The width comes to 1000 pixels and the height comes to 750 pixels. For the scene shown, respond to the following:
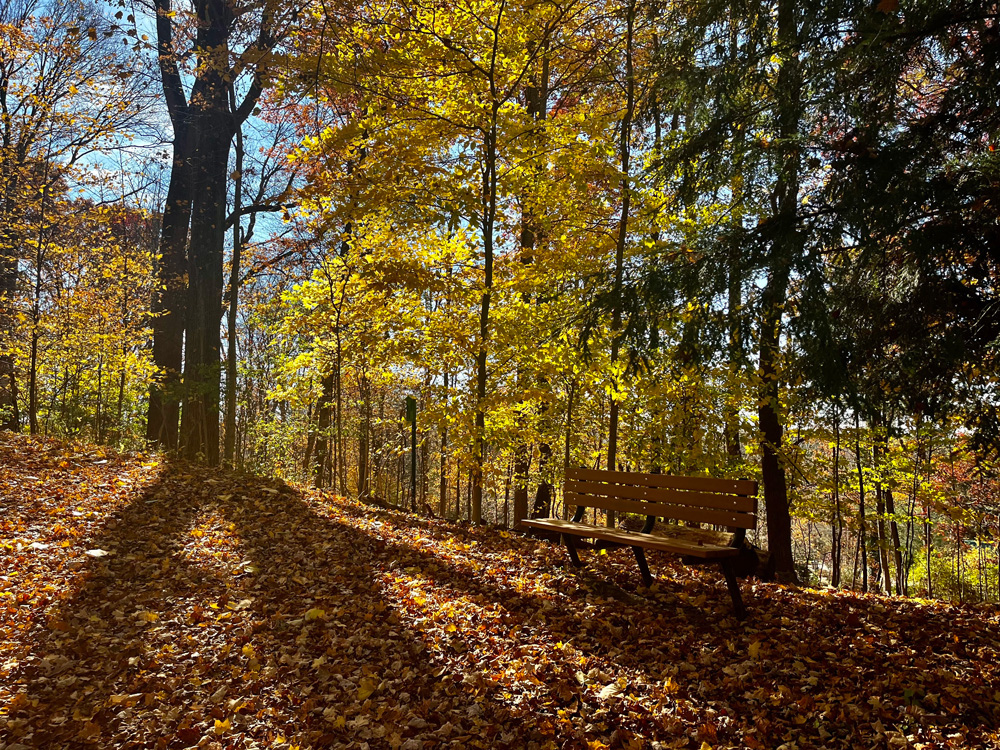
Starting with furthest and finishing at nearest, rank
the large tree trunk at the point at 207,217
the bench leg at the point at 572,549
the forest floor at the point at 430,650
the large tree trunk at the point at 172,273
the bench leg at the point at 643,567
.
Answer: the large tree trunk at the point at 172,273, the large tree trunk at the point at 207,217, the bench leg at the point at 572,549, the bench leg at the point at 643,567, the forest floor at the point at 430,650

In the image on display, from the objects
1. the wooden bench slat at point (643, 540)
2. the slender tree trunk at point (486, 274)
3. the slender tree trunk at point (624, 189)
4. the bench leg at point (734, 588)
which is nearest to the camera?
the wooden bench slat at point (643, 540)

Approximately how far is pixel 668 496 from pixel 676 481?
0.13 metres

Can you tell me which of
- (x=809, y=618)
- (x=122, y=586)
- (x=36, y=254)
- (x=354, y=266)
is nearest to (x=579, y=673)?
(x=809, y=618)

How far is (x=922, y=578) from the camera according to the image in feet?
71.3

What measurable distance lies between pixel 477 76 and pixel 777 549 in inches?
252

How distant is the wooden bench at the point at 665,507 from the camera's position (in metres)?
4.15

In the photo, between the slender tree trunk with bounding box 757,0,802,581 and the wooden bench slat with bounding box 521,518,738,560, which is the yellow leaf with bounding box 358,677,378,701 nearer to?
the wooden bench slat with bounding box 521,518,738,560

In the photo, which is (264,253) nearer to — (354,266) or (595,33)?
(354,266)

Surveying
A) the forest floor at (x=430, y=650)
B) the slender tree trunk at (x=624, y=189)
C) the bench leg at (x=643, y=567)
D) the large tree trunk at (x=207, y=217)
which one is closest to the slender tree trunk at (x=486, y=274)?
the slender tree trunk at (x=624, y=189)

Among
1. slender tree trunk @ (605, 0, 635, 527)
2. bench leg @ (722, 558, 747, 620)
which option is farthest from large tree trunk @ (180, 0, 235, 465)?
bench leg @ (722, 558, 747, 620)

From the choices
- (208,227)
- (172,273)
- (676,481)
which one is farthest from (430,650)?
(172,273)

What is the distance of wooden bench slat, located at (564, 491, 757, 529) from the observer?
13.9 feet

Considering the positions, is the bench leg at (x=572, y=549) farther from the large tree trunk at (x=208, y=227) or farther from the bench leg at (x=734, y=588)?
the large tree trunk at (x=208, y=227)

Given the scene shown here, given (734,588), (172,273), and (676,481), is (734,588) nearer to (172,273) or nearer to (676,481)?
(676,481)
